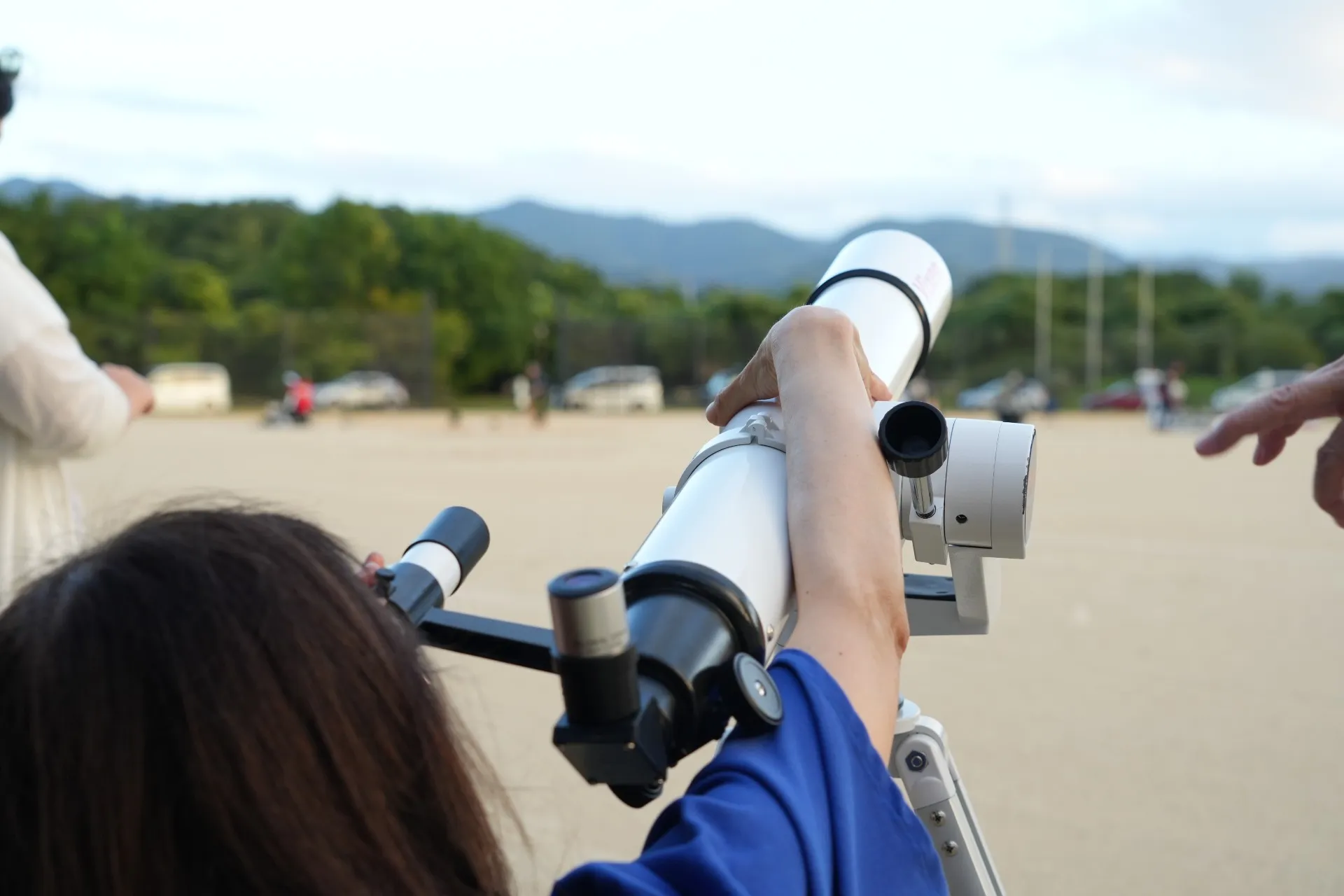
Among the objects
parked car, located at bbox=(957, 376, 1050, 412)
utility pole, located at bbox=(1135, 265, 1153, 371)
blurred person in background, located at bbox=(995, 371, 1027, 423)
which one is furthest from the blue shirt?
utility pole, located at bbox=(1135, 265, 1153, 371)

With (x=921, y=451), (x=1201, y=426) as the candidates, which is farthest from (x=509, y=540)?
(x=1201, y=426)

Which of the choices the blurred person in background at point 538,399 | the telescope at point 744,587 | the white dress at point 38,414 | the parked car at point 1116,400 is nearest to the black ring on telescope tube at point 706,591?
the telescope at point 744,587

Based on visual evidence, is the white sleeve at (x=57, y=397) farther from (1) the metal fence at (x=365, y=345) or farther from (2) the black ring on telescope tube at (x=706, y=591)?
(1) the metal fence at (x=365, y=345)

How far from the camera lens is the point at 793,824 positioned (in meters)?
1.03

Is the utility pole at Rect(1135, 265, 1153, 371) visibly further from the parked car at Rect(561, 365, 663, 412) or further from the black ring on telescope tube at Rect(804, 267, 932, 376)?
the black ring on telescope tube at Rect(804, 267, 932, 376)

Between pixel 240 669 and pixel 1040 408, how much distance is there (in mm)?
37695

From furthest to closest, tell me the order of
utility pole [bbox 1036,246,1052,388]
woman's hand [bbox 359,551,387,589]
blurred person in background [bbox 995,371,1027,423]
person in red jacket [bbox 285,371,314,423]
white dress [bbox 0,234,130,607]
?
utility pole [bbox 1036,246,1052,388] < person in red jacket [bbox 285,371,314,423] < blurred person in background [bbox 995,371,1027,423] < white dress [bbox 0,234,130,607] < woman's hand [bbox 359,551,387,589]

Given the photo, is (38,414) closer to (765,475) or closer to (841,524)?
(765,475)

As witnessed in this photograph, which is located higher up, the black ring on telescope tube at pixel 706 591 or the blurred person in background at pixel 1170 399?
the black ring on telescope tube at pixel 706 591

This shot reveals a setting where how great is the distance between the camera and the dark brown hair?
0.90m

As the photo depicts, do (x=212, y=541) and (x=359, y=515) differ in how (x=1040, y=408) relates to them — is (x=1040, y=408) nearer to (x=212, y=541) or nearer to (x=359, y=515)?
(x=359, y=515)

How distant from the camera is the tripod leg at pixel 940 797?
1.59 metres

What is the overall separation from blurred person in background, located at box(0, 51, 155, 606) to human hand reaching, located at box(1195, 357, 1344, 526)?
2178mm

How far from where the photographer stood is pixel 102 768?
0.90 m
